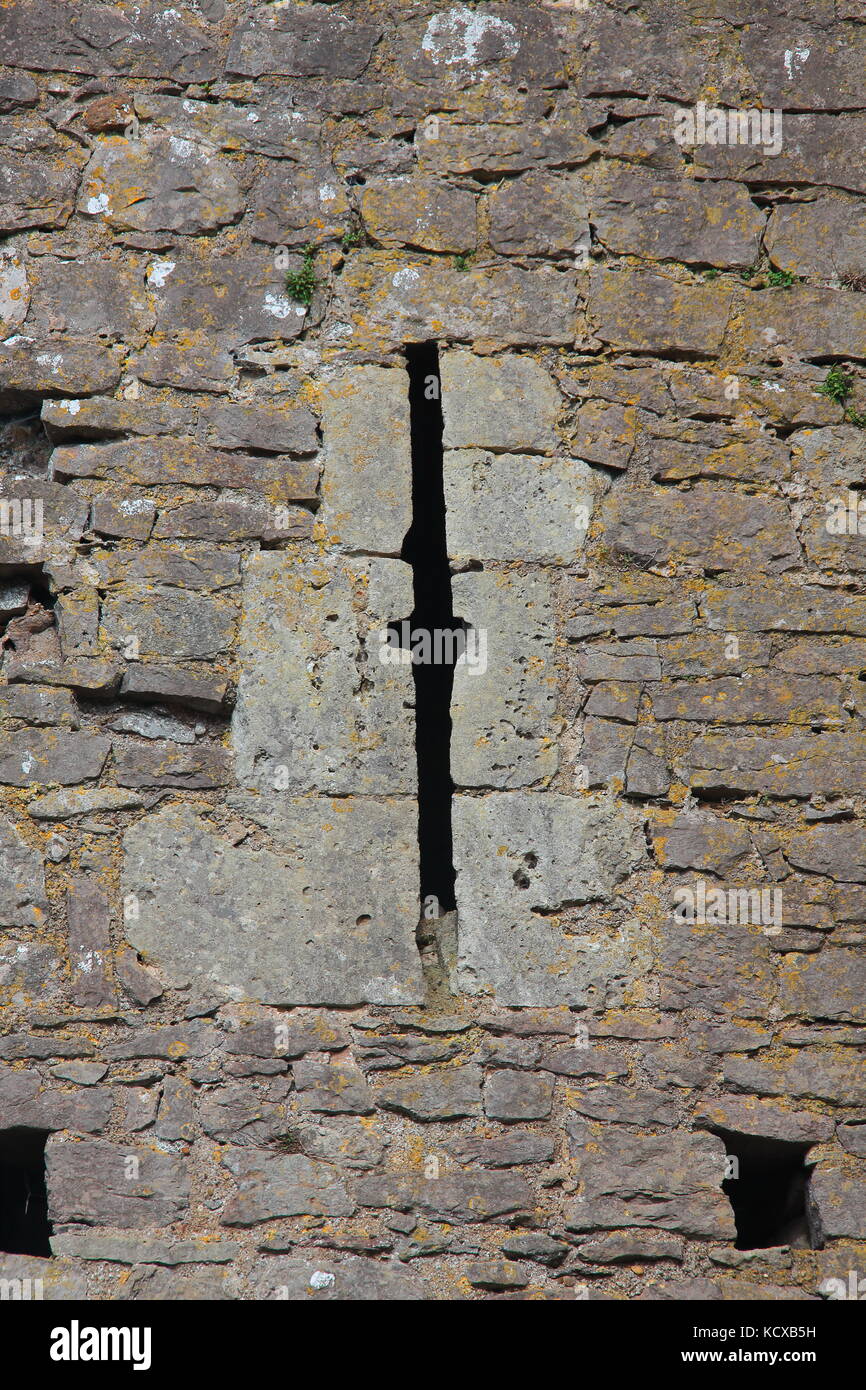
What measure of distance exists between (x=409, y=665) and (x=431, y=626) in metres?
0.36

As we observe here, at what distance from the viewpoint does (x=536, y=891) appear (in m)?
3.17

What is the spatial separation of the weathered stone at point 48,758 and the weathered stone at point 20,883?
151 mm

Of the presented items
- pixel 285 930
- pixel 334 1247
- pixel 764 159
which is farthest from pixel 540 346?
pixel 334 1247

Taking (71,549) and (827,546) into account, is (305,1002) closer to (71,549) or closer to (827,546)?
(71,549)

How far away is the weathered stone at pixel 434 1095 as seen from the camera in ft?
9.94

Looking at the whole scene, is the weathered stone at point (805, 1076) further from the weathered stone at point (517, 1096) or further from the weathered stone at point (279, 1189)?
the weathered stone at point (279, 1189)

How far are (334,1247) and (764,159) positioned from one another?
11.0 ft

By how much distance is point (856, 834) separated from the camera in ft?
10.5

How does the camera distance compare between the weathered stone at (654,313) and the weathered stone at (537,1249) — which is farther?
the weathered stone at (654,313)

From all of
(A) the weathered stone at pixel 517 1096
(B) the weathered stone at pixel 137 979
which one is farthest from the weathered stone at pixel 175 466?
(A) the weathered stone at pixel 517 1096

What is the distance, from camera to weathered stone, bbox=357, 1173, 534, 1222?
9.78 ft

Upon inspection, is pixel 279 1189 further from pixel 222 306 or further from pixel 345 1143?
pixel 222 306

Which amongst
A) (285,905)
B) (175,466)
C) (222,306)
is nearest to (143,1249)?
(285,905)

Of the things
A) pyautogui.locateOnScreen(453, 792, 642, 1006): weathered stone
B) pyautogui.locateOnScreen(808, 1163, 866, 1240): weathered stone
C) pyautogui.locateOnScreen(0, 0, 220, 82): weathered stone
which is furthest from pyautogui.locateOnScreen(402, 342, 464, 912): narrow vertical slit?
pyautogui.locateOnScreen(808, 1163, 866, 1240): weathered stone
